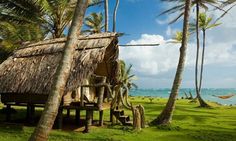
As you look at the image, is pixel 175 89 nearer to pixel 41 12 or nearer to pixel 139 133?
pixel 139 133

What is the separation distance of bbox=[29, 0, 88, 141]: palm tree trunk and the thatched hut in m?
5.34

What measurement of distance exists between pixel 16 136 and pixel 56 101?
17.2ft

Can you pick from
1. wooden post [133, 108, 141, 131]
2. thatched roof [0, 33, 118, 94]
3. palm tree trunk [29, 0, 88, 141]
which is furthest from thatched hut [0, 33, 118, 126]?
palm tree trunk [29, 0, 88, 141]

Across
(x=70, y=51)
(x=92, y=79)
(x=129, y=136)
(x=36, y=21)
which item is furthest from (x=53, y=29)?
(x=70, y=51)

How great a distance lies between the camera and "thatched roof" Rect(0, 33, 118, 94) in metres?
13.4

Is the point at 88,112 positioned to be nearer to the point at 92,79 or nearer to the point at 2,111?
the point at 92,79

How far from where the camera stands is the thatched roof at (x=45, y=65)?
1335 centimetres

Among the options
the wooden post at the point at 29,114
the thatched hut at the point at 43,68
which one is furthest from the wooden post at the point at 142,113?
the wooden post at the point at 29,114

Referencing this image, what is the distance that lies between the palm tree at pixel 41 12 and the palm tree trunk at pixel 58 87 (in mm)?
11203

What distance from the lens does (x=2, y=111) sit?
18766 mm

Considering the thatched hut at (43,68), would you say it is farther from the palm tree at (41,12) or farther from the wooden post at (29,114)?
the palm tree at (41,12)

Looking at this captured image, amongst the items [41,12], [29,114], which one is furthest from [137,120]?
[41,12]

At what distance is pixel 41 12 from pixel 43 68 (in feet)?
21.2

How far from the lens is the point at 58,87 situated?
24.3ft
